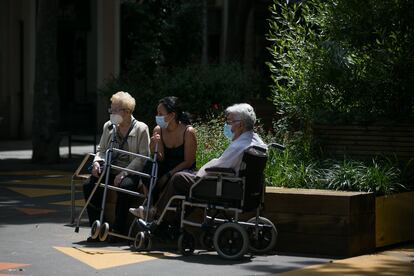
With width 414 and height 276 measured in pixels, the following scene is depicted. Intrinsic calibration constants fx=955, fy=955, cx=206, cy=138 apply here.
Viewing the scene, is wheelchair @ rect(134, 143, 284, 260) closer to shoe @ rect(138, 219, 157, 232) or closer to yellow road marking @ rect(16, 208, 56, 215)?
shoe @ rect(138, 219, 157, 232)

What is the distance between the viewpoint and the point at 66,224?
10906 mm

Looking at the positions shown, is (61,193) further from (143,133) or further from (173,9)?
(173,9)

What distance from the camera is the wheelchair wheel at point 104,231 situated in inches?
370

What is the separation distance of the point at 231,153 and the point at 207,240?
914mm

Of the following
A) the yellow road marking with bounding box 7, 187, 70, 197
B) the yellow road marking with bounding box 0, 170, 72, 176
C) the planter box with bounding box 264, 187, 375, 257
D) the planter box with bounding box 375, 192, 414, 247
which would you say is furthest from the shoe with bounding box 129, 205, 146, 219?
the yellow road marking with bounding box 0, 170, 72, 176

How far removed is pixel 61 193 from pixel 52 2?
5.44m

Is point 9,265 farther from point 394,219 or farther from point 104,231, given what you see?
point 394,219

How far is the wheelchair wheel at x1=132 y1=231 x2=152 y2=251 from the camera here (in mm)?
9109

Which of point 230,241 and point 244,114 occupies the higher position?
point 244,114

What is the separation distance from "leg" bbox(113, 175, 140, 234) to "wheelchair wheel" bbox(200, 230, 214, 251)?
3.31ft

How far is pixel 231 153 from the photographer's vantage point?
8852 mm

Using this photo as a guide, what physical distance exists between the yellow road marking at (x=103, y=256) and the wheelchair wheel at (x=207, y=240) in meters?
0.42

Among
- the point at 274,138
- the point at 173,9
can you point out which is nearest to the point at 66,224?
the point at 274,138

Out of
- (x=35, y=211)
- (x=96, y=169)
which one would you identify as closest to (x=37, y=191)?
(x=35, y=211)
